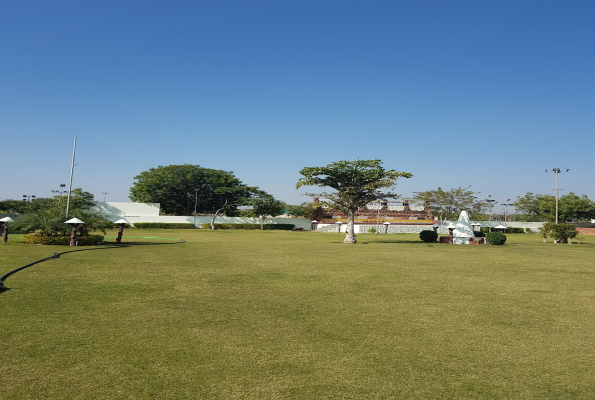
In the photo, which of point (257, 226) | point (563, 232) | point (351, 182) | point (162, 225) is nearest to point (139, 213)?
point (162, 225)

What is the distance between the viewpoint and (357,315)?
7297 millimetres

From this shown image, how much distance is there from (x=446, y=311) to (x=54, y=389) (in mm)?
6215

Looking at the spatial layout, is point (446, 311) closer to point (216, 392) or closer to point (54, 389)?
point (216, 392)

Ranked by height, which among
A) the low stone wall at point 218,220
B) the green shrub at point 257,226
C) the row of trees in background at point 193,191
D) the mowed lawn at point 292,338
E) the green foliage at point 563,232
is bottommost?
the mowed lawn at point 292,338

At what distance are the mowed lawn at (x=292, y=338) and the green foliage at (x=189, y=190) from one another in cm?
6438

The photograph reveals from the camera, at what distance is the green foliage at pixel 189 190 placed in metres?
74.0

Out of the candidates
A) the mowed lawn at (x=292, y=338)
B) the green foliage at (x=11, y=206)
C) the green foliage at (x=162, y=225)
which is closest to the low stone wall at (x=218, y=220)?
the green foliage at (x=162, y=225)

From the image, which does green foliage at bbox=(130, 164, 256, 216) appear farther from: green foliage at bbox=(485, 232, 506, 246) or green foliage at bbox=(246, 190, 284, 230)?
green foliage at bbox=(485, 232, 506, 246)

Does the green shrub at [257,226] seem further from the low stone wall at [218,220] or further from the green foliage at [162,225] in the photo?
the green foliage at [162,225]

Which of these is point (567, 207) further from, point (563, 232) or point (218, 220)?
point (218, 220)

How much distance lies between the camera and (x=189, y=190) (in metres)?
76.5

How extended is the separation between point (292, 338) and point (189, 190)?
2886 inches

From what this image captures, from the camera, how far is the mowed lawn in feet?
13.9

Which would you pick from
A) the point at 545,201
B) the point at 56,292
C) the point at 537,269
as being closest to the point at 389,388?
the point at 56,292
